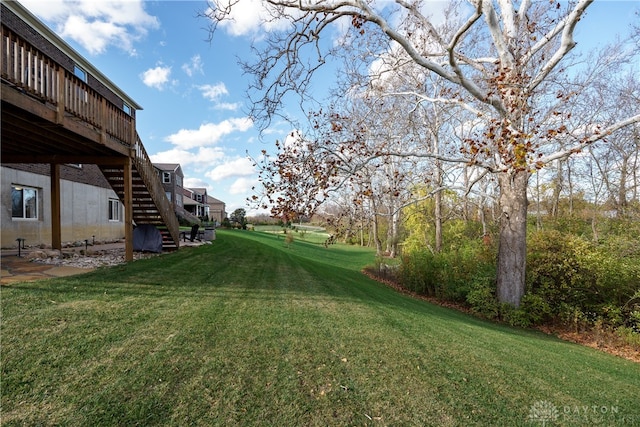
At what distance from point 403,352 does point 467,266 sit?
7.00 meters

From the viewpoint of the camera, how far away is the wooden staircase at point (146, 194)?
8.83 meters

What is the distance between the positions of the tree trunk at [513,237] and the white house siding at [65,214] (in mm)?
14203

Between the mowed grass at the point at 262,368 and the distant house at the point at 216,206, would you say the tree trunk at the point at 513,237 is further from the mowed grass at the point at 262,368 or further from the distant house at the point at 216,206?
the distant house at the point at 216,206

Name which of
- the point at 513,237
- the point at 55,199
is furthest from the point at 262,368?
the point at 55,199

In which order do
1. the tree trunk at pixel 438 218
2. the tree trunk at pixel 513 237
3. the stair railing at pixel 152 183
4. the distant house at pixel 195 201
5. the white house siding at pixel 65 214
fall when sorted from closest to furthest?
1. the tree trunk at pixel 513 237
2. the stair railing at pixel 152 183
3. the white house siding at pixel 65 214
4. the tree trunk at pixel 438 218
5. the distant house at pixel 195 201

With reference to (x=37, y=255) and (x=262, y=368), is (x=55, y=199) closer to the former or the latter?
(x=37, y=255)

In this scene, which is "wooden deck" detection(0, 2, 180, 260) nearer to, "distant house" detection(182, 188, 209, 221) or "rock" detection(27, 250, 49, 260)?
"rock" detection(27, 250, 49, 260)

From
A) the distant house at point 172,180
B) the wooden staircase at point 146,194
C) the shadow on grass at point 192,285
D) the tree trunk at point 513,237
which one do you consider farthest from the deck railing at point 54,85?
the distant house at point 172,180

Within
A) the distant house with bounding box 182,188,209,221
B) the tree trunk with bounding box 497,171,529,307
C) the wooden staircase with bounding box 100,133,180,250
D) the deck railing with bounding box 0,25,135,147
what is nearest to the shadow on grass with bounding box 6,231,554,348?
the tree trunk with bounding box 497,171,529,307

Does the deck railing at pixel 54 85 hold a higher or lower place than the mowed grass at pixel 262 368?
higher

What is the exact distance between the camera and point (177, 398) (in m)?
2.44

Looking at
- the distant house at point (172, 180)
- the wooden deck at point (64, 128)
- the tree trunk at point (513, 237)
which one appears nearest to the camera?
→ the wooden deck at point (64, 128)

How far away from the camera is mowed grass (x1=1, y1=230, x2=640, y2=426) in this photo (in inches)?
94.0

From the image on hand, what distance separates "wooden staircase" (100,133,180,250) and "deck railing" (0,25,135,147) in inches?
43.1
